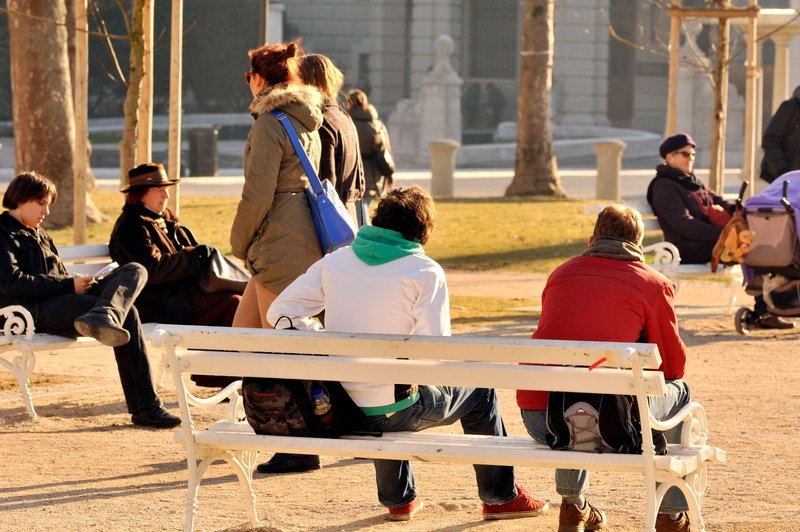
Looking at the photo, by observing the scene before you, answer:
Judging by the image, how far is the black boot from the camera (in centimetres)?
646

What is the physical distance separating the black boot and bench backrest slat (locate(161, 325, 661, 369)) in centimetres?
144

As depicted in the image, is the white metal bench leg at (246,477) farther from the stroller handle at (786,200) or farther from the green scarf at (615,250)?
the stroller handle at (786,200)

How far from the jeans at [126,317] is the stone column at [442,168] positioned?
51.8 ft

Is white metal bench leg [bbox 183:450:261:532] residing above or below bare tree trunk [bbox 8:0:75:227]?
below

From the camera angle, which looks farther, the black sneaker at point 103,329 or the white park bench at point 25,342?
the white park bench at point 25,342

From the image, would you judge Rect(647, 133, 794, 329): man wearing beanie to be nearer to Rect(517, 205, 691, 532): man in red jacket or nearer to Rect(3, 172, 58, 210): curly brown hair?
Rect(3, 172, 58, 210): curly brown hair

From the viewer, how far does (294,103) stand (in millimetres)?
6449

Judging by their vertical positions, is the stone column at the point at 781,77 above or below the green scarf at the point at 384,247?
above

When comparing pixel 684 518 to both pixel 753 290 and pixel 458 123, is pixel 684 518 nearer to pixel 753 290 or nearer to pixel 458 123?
pixel 753 290

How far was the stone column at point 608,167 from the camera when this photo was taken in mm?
22562

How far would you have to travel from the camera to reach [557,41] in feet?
125

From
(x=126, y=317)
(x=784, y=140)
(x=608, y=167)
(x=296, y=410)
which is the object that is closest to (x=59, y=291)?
(x=126, y=317)

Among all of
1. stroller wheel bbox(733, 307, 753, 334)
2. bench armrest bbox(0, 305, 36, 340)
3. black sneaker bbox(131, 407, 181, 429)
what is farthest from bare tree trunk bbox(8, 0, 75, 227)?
black sneaker bbox(131, 407, 181, 429)

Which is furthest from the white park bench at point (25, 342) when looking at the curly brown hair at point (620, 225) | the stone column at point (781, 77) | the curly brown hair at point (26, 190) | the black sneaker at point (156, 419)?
the stone column at point (781, 77)
